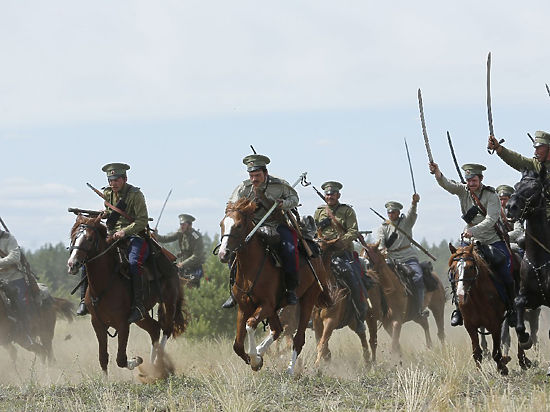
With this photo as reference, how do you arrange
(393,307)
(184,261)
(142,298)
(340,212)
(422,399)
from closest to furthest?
(422,399) → (142,298) → (340,212) → (393,307) → (184,261)

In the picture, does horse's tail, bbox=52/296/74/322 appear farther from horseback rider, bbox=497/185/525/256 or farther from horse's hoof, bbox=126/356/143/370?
horseback rider, bbox=497/185/525/256

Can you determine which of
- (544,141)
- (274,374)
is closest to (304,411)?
(274,374)

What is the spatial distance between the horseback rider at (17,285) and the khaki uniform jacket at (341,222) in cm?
541

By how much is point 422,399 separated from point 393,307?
10.2 meters

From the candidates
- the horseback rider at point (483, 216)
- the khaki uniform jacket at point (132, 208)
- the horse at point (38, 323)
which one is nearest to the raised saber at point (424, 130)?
the horseback rider at point (483, 216)

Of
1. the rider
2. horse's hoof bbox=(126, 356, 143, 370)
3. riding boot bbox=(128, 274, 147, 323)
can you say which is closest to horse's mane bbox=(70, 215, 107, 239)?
the rider

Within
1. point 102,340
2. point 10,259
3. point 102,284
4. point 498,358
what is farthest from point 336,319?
→ point 10,259

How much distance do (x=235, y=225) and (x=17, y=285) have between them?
22.4 ft

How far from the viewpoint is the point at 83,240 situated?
1315cm

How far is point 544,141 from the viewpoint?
42.7 feet

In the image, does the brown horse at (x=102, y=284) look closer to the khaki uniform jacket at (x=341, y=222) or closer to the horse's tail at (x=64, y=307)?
the khaki uniform jacket at (x=341, y=222)

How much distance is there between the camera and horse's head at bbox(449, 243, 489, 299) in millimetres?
13203

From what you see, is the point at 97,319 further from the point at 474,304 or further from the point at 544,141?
the point at 544,141

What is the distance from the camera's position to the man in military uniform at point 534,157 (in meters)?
13.0
